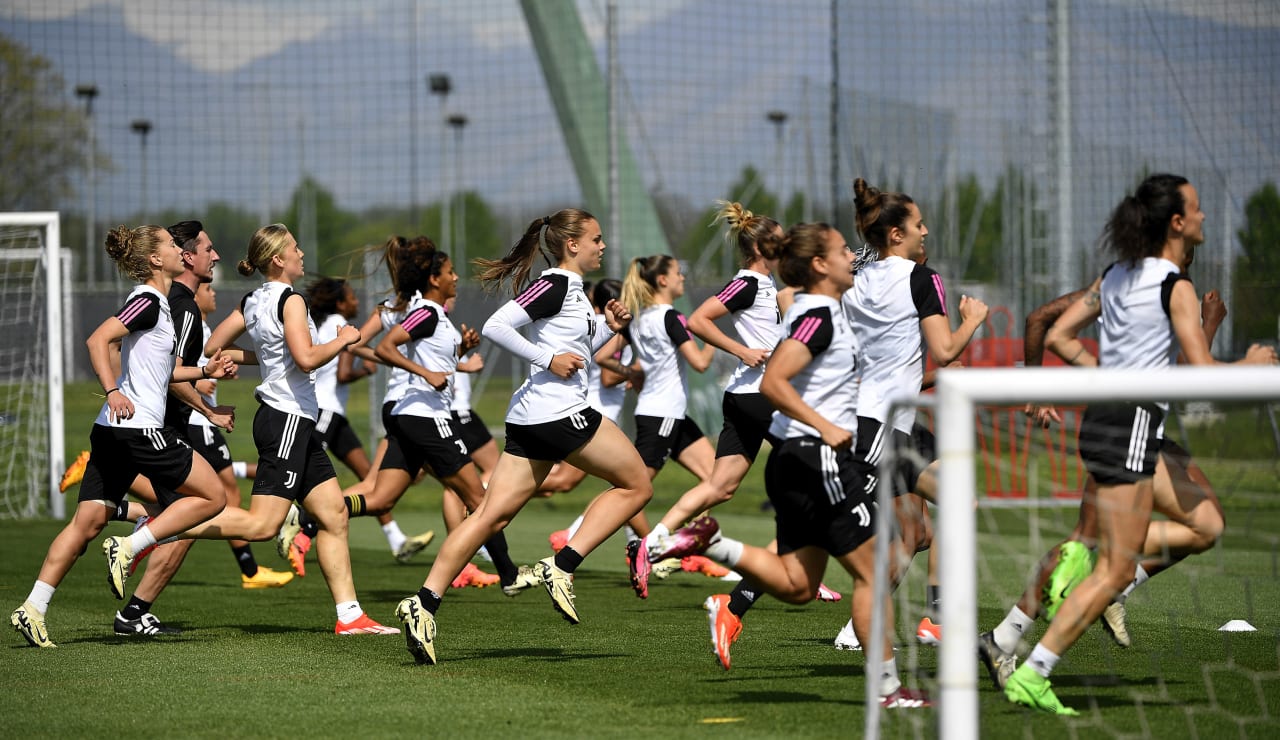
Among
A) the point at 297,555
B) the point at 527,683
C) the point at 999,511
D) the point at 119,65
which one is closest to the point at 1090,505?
the point at 527,683

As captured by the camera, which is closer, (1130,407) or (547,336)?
(1130,407)

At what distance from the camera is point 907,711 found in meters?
5.45

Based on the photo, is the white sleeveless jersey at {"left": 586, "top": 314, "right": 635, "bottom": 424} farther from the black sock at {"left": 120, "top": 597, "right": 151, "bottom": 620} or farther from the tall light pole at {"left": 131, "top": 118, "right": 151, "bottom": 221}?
the tall light pole at {"left": 131, "top": 118, "right": 151, "bottom": 221}

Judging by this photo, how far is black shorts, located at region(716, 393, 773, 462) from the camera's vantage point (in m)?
8.70

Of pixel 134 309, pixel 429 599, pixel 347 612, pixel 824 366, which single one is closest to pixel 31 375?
pixel 134 309

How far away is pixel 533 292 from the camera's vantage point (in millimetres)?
7172

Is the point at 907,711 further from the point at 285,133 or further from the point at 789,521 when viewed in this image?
the point at 285,133

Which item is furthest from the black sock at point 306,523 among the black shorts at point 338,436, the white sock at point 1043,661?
the white sock at point 1043,661

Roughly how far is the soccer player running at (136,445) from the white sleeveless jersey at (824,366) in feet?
11.5

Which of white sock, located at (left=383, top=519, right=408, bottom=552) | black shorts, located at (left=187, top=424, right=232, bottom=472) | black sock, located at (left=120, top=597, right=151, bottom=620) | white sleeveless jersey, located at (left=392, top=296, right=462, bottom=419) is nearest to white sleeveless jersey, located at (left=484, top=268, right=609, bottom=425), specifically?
white sleeveless jersey, located at (left=392, top=296, right=462, bottom=419)

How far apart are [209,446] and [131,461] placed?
6.94ft

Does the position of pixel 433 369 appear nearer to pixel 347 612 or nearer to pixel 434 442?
pixel 434 442

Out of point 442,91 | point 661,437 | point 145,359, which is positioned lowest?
point 661,437

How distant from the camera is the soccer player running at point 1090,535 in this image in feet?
18.6
